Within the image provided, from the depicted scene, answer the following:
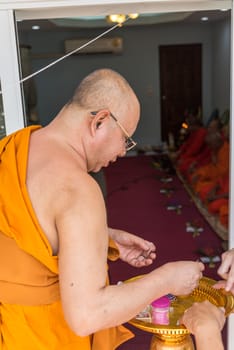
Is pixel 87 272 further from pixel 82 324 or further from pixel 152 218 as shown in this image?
pixel 152 218

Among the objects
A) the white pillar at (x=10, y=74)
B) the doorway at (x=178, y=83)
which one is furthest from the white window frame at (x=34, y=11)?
the doorway at (x=178, y=83)

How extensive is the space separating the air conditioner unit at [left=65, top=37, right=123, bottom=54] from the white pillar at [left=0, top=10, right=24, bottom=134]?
521cm

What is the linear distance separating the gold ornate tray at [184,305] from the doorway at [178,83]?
5.65m

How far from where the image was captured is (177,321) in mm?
1023

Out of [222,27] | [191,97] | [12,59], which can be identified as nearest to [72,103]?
[12,59]

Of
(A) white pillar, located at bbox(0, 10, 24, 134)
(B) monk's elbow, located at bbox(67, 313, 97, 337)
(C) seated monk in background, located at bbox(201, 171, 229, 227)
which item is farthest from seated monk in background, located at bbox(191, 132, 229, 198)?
(B) monk's elbow, located at bbox(67, 313, 97, 337)

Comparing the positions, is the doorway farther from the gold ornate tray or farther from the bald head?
the bald head

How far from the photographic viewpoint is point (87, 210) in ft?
2.61

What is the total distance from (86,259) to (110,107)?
11.9 inches

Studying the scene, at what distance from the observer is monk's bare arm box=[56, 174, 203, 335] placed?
78cm

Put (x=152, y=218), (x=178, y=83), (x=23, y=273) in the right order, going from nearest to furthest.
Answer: (x=23, y=273), (x=152, y=218), (x=178, y=83)

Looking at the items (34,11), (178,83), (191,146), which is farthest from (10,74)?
(178,83)

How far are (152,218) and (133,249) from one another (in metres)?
2.56

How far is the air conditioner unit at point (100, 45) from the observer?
6357 millimetres
